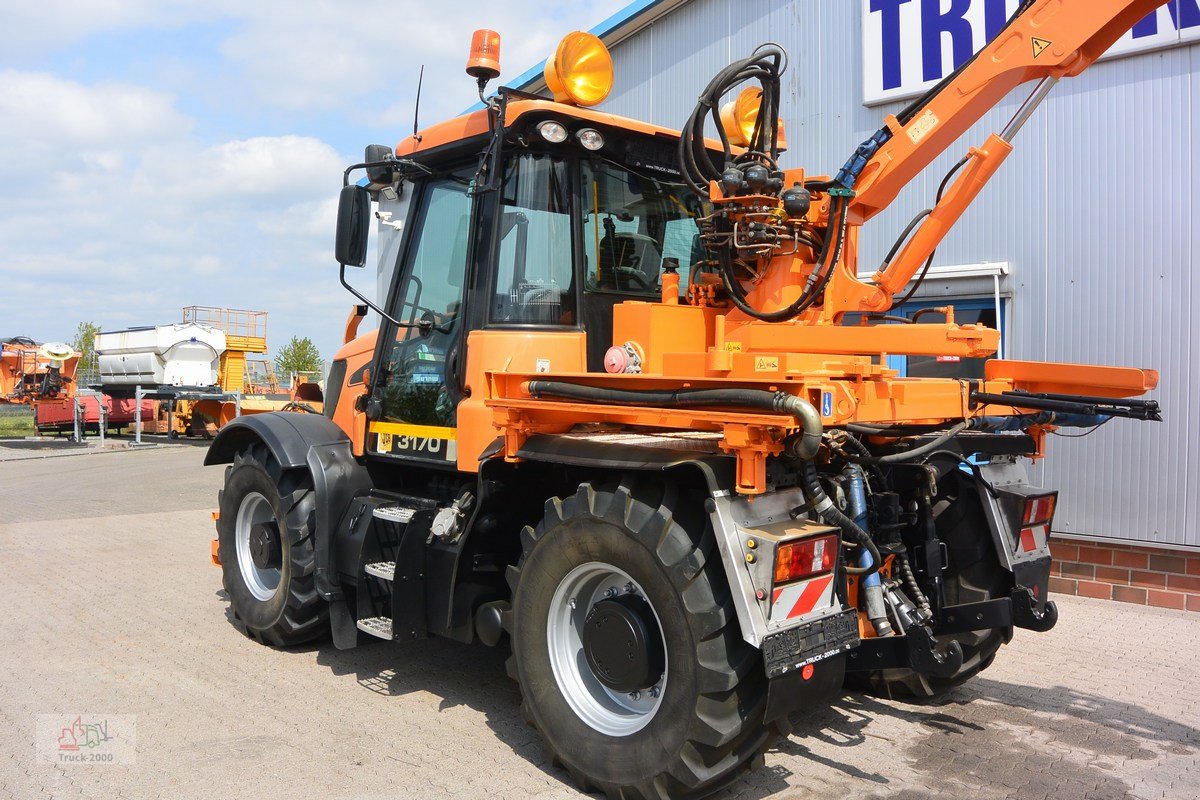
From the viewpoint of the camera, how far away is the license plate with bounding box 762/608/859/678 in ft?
10.1

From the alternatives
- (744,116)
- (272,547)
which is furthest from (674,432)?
(272,547)

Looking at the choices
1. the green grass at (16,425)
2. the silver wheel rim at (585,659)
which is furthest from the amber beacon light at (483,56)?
the green grass at (16,425)

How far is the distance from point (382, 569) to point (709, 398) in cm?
222

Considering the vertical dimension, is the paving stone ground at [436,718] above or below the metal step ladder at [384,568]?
below

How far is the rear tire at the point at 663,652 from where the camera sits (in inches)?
125

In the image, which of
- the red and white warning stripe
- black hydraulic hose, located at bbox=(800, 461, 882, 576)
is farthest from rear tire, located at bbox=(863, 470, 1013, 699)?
the red and white warning stripe

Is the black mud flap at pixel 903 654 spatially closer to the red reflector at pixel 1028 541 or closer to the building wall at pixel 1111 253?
the red reflector at pixel 1028 541

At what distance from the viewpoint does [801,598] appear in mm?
3195

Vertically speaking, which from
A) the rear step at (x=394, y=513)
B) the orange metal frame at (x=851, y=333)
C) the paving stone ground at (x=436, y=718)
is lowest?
the paving stone ground at (x=436, y=718)

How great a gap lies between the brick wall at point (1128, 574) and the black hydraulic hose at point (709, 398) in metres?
4.91

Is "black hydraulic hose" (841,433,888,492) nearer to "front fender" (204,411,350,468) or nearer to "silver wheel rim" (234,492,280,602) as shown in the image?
"front fender" (204,411,350,468)

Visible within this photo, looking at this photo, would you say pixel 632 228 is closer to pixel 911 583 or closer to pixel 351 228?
pixel 351 228

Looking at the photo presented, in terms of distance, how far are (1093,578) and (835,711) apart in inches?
138

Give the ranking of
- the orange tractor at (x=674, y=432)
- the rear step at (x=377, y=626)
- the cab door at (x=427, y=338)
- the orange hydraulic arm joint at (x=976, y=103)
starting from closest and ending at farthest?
the orange tractor at (x=674, y=432)
the orange hydraulic arm joint at (x=976, y=103)
the rear step at (x=377, y=626)
the cab door at (x=427, y=338)
